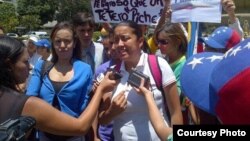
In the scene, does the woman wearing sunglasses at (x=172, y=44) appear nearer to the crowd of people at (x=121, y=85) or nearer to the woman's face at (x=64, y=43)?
the crowd of people at (x=121, y=85)

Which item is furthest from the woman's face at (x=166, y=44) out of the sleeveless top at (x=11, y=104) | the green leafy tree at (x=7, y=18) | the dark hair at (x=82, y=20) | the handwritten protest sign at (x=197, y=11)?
the green leafy tree at (x=7, y=18)

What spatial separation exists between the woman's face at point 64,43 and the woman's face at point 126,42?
749 millimetres

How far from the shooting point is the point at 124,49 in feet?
9.62

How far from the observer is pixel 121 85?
2.88 meters

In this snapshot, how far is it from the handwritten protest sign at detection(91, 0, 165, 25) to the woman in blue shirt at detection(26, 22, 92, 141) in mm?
971

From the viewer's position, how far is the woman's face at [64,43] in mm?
3623

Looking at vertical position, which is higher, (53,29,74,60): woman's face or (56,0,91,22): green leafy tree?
(53,29,74,60): woman's face

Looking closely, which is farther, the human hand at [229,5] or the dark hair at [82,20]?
the dark hair at [82,20]

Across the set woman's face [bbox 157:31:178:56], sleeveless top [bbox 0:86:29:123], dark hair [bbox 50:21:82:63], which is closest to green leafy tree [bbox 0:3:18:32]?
dark hair [bbox 50:21:82:63]

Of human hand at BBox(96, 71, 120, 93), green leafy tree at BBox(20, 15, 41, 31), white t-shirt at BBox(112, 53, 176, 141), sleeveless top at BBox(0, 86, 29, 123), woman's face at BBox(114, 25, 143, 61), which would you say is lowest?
green leafy tree at BBox(20, 15, 41, 31)

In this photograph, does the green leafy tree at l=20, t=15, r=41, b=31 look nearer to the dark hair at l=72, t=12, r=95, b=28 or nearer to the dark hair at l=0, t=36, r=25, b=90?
the dark hair at l=72, t=12, r=95, b=28

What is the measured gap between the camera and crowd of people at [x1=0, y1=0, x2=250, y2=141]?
60.6 inches

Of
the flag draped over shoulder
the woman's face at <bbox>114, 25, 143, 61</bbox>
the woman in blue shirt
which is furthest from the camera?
the flag draped over shoulder

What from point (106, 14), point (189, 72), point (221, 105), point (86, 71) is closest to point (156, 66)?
point (86, 71)
